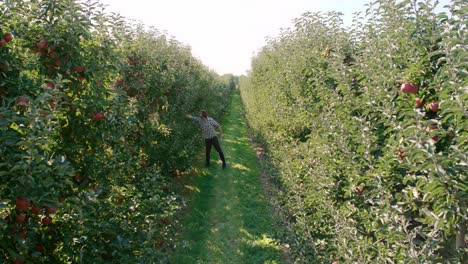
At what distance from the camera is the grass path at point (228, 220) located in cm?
563

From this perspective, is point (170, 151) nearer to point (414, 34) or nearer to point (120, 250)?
point (120, 250)

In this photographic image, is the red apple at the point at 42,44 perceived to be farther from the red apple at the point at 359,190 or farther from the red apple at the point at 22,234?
the red apple at the point at 359,190

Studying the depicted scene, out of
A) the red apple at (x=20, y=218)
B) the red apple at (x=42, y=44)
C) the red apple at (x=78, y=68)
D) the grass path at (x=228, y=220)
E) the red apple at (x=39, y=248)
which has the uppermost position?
the red apple at (x=42, y=44)

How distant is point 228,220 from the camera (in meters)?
6.98

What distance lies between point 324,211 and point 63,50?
142 inches

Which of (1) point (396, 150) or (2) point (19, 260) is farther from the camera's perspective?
(1) point (396, 150)

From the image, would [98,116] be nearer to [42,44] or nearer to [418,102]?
[42,44]

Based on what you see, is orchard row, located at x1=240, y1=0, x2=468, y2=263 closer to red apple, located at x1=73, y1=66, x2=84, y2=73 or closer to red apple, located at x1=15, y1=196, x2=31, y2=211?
red apple, located at x1=15, y1=196, x2=31, y2=211

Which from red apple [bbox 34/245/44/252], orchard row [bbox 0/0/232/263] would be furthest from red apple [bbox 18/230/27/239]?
red apple [bbox 34/245/44/252]

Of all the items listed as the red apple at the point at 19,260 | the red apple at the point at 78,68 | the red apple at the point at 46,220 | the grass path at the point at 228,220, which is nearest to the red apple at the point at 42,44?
the red apple at the point at 78,68

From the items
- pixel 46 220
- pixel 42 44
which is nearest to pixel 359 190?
pixel 46 220

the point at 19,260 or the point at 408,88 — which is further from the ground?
the point at 408,88

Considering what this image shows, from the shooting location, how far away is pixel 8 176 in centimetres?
215

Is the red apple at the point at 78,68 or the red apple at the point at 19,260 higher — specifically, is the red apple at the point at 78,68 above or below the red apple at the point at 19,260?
above
